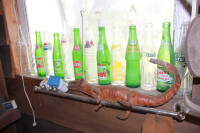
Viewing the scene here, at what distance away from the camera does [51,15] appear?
100cm

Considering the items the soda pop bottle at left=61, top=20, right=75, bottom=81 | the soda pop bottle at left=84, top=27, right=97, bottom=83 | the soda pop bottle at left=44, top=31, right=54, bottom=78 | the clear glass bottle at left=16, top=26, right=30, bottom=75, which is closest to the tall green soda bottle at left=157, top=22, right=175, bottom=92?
the soda pop bottle at left=84, top=27, right=97, bottom=83

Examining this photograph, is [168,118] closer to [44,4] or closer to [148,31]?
[148,31]

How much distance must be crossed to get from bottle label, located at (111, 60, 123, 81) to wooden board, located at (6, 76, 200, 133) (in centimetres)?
16

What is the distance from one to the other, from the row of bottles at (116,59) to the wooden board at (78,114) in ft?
0.43

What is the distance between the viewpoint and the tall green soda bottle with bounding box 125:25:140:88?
698 mm

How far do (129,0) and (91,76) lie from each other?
1.36 ft

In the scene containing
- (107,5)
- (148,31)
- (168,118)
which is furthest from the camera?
(107,5)

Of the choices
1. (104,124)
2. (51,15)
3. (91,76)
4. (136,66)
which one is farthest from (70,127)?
(51,15)

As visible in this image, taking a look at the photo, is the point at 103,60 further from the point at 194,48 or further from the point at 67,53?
the point at 194,48

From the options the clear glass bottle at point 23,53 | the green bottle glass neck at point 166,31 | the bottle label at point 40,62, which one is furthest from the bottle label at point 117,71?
the clear glass bottle at point 23,53

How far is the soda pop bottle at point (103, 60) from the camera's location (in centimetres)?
76

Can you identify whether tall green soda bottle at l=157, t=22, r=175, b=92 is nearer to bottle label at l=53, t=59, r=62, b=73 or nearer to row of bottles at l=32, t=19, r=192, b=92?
row of bottles at l=32, t=19, r=192, b=92

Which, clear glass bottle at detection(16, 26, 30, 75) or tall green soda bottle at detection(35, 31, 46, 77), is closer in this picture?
tall green soda bottle at detection(35, 31, 46, 77)

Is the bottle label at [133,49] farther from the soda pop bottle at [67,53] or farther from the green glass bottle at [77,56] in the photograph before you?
the soda pop bottle at [67,53]
